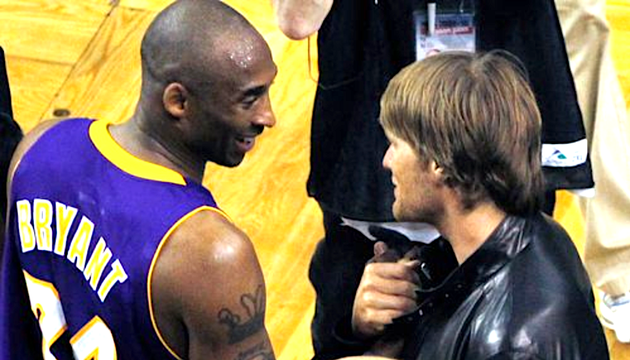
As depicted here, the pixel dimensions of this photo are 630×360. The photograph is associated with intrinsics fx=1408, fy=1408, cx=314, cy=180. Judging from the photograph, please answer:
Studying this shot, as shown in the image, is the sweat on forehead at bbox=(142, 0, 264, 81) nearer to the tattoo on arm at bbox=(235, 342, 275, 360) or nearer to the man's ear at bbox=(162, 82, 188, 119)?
the man's ear at bbox=(162, 82, 188, 119)

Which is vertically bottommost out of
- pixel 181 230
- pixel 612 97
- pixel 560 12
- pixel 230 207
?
pixel 230 207

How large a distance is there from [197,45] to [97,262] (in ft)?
1.29

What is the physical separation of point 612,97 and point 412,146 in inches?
55.4

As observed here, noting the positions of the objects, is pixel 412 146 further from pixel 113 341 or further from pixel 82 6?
pixel 82 6

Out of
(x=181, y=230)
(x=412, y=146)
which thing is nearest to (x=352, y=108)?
(x=412, y=146)

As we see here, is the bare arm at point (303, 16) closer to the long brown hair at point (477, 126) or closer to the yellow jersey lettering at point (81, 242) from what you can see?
the long brown hair at point (477, 126)

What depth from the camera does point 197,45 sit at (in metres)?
2.33

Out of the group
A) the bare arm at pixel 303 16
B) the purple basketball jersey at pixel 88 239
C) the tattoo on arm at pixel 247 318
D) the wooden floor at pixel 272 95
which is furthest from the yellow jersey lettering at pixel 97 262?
the wooden floor at pixel 272 95

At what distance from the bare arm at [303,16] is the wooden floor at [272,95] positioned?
1.23 metres

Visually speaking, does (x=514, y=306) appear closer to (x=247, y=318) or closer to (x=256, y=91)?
(x=247, y=318)

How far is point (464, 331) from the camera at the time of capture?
2.30 m

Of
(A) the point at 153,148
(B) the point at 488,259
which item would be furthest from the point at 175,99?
(B) the point at 488,259

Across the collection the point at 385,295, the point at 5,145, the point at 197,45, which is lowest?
the point at 385,295

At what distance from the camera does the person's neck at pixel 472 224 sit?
233 centimetres
